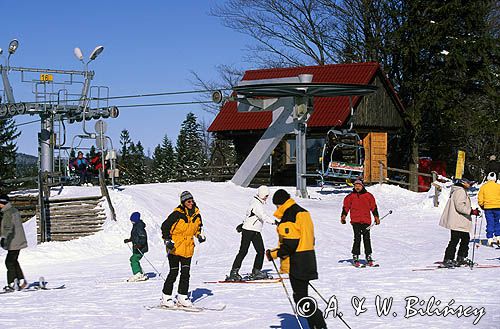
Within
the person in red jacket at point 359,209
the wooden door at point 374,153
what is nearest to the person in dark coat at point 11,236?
the person in red jacket at point 359,209

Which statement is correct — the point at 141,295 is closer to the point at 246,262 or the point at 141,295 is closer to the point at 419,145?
the point at 246,262

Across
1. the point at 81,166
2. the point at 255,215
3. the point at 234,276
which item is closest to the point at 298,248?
the point at 255,215

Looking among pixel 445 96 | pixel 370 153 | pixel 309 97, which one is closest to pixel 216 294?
pixel 309 97

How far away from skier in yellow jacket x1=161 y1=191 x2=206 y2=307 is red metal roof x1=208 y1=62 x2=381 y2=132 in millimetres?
25049

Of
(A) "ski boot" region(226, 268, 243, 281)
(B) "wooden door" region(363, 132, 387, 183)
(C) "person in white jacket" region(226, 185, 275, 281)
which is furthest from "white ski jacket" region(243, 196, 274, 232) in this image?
(B) "wooden door" region(363, 132, 387, 183)

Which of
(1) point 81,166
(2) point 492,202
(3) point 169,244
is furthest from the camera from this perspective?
(1) point 81,166

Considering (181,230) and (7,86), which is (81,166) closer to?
(7,86)

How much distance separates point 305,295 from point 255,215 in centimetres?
490

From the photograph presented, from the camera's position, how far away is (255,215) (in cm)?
1367

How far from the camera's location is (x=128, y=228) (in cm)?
2284

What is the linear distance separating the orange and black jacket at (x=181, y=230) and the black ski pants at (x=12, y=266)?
3.77 metres

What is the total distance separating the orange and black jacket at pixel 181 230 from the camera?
442 inches

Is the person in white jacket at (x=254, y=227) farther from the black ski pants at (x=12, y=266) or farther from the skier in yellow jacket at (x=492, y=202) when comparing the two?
the skier in yellow jacket at (x=492, y=202)

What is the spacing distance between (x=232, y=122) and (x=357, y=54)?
10.3m
